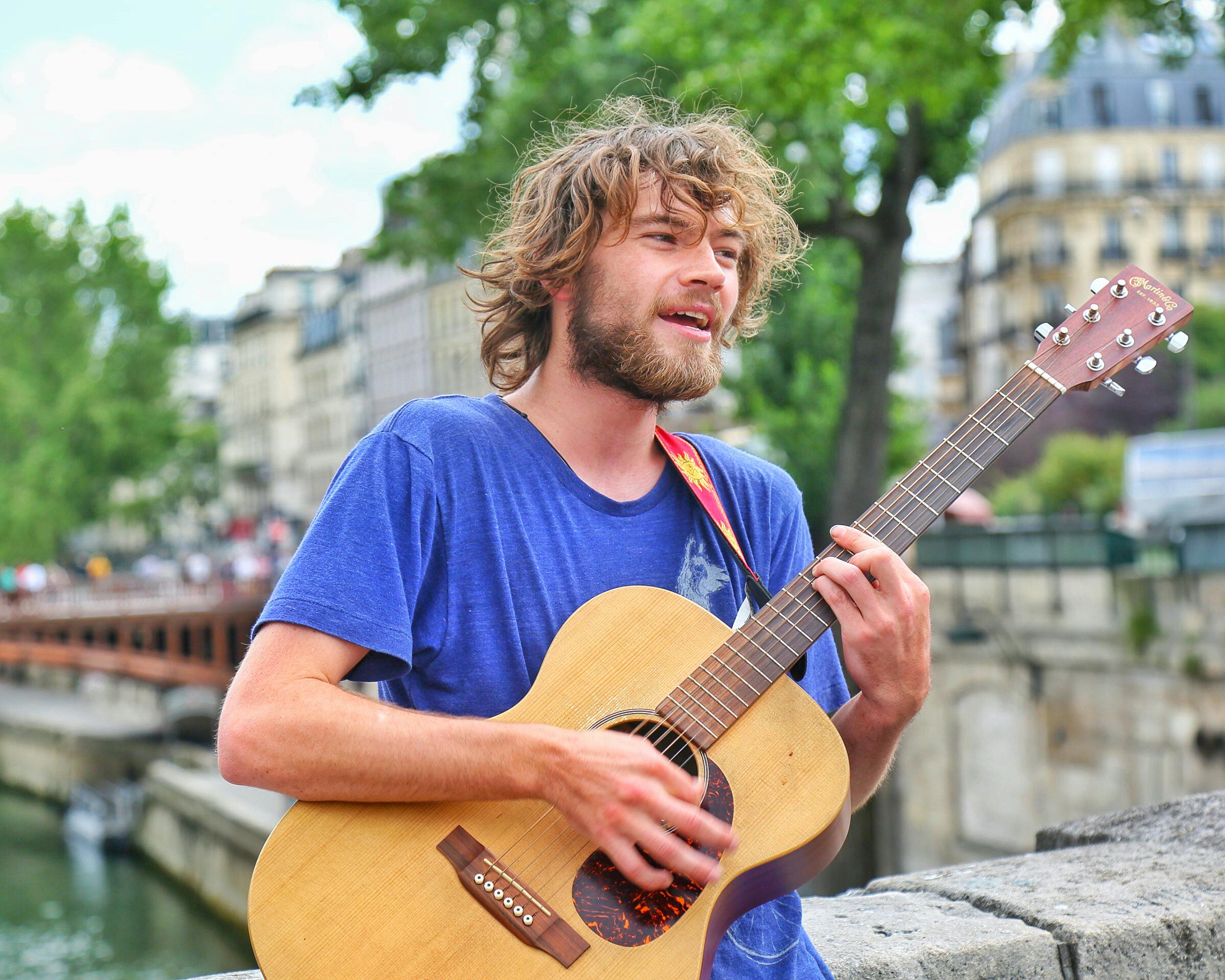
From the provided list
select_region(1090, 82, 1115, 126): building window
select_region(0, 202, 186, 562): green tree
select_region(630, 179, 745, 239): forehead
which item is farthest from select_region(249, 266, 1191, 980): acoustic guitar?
select_region(1090, 82, 1115, 126): building window

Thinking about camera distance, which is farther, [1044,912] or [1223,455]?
[1223,455]

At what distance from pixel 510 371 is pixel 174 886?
24461mm

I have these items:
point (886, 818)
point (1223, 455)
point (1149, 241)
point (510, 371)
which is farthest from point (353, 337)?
point (510, 371)

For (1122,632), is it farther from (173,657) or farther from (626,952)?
(173,657)

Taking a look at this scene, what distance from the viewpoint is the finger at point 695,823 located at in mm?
1741

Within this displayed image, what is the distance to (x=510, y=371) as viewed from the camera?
2500mm

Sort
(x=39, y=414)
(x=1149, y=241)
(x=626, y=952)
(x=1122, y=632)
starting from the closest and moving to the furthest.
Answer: (x=626, y=952) < (x=1122, y=632) < (x=39, y=414) < (x=1149, y=241)

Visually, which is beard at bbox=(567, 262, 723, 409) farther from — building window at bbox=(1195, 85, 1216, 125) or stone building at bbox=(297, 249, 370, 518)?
stone building at bbox=(297, 249, 370, 518)

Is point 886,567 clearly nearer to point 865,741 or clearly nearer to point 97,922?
point 865,741

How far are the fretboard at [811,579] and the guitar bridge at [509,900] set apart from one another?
12.7 inches

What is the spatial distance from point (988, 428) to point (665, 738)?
0.75 m

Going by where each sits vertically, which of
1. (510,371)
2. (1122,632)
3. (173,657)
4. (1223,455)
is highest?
(510,371)

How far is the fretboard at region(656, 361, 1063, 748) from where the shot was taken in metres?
1.98

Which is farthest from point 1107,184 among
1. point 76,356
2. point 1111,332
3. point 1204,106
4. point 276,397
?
point 1111,332
